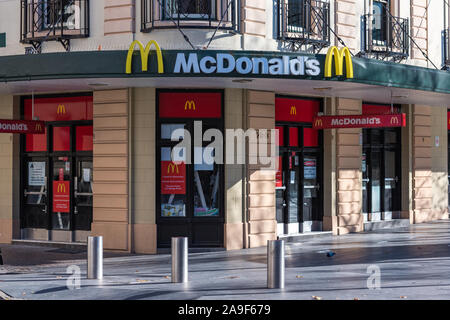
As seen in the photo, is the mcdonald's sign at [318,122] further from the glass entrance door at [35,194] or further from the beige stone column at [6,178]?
the beige stone column at [6,178]

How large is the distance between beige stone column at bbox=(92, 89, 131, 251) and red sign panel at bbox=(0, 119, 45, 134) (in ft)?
4.28

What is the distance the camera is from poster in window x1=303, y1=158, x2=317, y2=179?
59.3 ft

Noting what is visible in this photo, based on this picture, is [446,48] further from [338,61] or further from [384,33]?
[338,61]

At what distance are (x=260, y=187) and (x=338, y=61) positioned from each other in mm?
3379

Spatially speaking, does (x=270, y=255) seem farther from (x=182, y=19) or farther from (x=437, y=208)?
(x=437, y=208)

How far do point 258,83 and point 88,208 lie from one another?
4.80 m

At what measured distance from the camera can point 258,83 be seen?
15.3 metres

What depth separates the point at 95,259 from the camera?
38.7ft

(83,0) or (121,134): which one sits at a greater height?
(83,0)

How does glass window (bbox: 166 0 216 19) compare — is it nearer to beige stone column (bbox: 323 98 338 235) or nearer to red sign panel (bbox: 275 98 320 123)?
red sign panel (bbox: 275 98 320 123)

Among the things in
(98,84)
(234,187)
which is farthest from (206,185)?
(98,84)

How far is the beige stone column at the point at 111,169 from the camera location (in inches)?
619

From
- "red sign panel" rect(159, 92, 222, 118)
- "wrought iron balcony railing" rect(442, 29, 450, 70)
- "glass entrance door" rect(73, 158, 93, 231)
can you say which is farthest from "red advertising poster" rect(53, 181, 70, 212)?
"wrought iron balcony railing" rect(442, 29, 450, 70)
